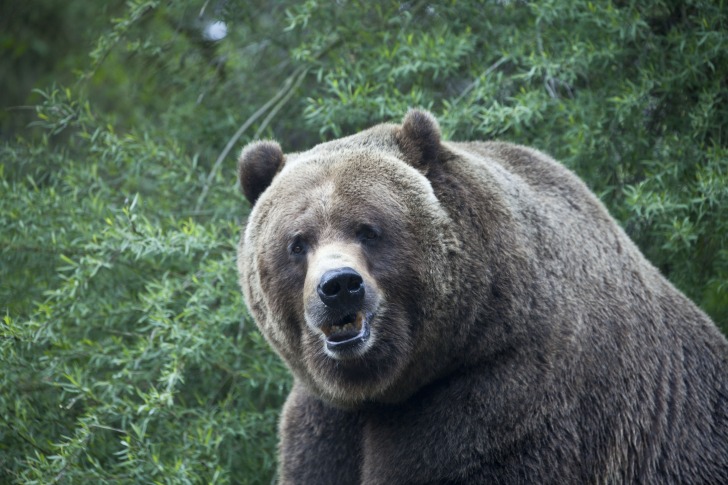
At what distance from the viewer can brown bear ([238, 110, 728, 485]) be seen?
427cm

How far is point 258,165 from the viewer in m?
4.98

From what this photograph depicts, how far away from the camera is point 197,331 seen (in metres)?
5.88

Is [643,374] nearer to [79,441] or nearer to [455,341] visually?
[455,341]

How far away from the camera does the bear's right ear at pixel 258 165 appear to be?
496 cm

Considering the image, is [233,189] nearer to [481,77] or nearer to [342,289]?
[481,77]

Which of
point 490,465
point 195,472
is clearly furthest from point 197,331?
point 490,465

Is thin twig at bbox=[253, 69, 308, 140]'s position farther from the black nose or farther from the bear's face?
the black nose

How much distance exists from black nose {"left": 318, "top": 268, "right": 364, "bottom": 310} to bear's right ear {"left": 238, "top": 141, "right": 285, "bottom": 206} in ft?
3.73

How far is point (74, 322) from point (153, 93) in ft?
10.7

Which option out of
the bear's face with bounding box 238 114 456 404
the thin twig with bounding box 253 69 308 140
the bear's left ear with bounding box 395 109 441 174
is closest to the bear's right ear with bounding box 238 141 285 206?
the bear's face with bounding box 238 114 456 404

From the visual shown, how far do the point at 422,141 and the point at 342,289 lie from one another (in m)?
1.04

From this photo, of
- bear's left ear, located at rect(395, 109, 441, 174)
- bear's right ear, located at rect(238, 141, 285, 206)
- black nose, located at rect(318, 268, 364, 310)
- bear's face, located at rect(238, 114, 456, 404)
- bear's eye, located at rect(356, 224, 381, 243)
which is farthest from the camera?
bear's right ear, located at rect(238, 141, 285, 206)

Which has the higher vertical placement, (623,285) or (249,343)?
(623,285)

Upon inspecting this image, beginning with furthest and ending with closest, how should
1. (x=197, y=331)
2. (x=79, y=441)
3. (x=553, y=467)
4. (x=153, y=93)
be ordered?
(x=153, y=93)
(x=197, y=331)
(x=79, y=441)
(x=553, y=467)
